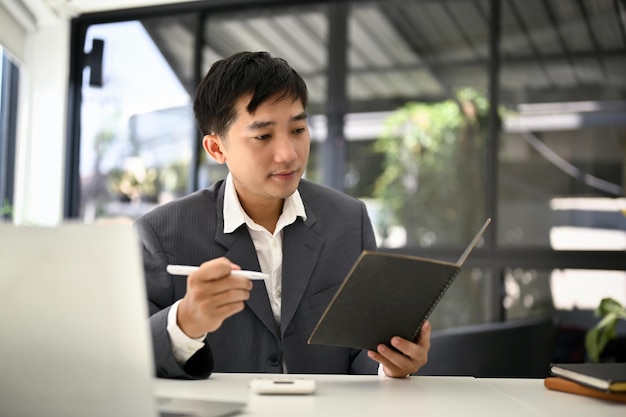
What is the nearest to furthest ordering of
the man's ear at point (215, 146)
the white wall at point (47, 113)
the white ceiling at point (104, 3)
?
the man's ear at point (215, 146)
the white ceiling at point (104, 3)
the white wall at point (47, 113)

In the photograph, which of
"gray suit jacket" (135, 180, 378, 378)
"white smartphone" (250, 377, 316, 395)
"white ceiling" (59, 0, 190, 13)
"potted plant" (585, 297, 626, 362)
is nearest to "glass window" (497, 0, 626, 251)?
"potted plant" (585, 297, 626, 362)

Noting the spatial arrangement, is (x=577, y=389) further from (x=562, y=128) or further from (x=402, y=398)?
(x=562, y=128)

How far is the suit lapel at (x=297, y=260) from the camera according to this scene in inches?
74.6

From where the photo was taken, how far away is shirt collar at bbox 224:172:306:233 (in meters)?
1.96

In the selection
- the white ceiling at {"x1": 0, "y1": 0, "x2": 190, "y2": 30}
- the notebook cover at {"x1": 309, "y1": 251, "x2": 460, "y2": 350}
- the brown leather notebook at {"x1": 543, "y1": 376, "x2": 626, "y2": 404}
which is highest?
the white ceiling at {"x1": 0, "y1": 0, "x2": 190, "y2": 30}

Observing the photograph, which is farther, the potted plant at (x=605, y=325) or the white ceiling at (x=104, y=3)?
the white ceiling at (x=104, y=3)

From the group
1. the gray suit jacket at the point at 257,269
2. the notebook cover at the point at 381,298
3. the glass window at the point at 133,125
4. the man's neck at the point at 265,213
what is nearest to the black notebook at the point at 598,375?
the notebook cover at the point at 381,298

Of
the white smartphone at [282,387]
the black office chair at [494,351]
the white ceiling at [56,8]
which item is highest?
the white ceiling at [56,8]

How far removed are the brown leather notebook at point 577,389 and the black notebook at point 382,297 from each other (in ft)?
0.95

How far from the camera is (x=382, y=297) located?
1507 mm

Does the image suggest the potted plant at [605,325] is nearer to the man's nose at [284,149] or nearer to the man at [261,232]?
the man at [261,232]

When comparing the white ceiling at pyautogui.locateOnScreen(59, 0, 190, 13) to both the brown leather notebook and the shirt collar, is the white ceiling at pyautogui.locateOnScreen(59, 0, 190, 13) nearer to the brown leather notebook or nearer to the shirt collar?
the shirt collar

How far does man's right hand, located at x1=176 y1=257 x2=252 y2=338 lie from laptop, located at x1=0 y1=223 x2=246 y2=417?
43cm

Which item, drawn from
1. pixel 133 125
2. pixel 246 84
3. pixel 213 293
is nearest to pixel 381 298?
pixel 213 293
